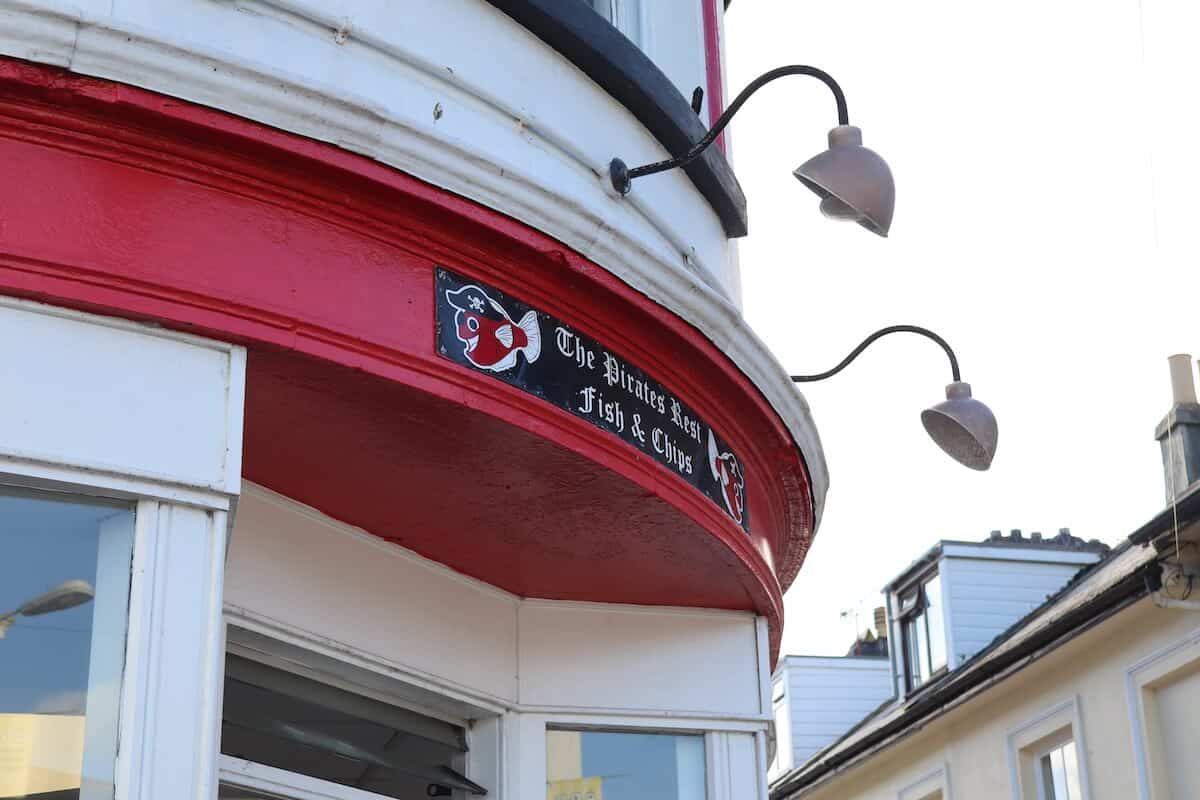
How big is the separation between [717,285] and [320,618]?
6.78 feet

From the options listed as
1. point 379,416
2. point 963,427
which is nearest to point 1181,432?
point 963,427

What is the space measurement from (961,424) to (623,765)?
1858mm

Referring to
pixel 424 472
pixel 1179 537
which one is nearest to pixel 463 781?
pixel 424 472

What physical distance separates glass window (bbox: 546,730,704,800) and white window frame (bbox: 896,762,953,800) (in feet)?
41.0

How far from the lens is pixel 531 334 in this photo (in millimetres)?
5566

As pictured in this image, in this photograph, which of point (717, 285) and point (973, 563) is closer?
point (717, 285)

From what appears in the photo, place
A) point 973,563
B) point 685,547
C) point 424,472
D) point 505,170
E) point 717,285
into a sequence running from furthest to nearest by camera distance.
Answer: point 973,563
point 717,285
point 685,547
point 424,472
point 505,170

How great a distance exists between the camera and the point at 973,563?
21.7 m

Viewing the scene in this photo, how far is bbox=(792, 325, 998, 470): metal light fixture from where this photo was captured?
7449mm

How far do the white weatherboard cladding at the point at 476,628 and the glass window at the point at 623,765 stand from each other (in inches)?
5.8

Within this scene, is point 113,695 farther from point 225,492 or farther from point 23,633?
point 225,492

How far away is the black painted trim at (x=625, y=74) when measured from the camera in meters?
6.14

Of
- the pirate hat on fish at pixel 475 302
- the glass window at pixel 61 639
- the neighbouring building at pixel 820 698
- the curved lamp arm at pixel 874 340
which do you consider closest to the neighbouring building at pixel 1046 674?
the neighbouring building at pixel 820 698

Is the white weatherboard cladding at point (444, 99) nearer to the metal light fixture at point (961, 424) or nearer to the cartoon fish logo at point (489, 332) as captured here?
the cartoon fish logo at point (489, 332)
